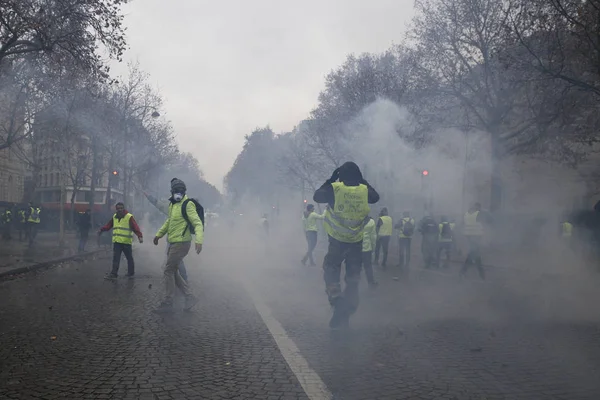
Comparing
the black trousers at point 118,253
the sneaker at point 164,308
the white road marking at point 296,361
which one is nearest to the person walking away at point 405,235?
the black trousers at point 118,253

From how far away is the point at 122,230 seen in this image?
461 inches

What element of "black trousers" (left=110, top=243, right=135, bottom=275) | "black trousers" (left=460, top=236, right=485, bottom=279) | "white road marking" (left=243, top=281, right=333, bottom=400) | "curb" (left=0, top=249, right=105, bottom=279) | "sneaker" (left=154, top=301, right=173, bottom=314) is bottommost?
"curb" (left=0, top=249, right=105, bottom=279)

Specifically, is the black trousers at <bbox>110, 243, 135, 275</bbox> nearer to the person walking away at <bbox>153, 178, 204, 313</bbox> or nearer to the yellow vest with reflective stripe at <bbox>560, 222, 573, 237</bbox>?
the person walking away at <bbox>153, 178, 204, 313</bbox>

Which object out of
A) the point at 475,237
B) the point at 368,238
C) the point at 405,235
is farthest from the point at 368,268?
the point at 405,235

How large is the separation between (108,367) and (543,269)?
46.2ft

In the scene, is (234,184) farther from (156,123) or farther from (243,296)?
(243,296)

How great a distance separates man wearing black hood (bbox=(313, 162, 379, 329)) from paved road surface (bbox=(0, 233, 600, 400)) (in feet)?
1.25

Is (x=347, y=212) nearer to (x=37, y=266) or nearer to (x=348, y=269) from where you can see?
(x=348, y=269)

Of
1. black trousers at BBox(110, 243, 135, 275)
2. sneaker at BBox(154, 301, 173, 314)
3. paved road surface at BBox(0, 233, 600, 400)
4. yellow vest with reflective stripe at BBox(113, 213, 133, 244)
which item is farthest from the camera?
yellow vest with reflective stripe at BBox(113, 213, 133, 244)

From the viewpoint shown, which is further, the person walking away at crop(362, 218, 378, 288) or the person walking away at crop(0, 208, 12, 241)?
the person walking away at crop(0, 208, 12, 241)

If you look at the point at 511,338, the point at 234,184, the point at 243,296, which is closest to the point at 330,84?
the point at 243,296

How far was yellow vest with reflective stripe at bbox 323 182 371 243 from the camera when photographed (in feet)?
20.1

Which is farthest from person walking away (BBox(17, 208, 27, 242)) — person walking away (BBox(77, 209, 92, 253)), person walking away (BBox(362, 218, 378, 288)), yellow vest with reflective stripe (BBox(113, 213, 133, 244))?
person walking away (BBox(362, 218, 378, 288))

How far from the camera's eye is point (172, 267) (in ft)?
24.8
